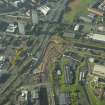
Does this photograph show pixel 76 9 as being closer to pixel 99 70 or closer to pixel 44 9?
pixel 44 9

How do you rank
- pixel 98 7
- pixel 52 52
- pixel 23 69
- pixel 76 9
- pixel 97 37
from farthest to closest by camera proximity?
pixel 76 9, pixel 98 7, pixel 97 37, pixel 52 52, pixel 23 69

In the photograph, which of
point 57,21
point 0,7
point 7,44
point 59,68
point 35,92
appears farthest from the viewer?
point 0,7

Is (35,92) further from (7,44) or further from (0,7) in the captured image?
(0,7)

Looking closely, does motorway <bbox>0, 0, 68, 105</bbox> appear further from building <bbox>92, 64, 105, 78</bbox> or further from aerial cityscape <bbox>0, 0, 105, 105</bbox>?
building <bbox>92, 64, 105, 78</bbox>

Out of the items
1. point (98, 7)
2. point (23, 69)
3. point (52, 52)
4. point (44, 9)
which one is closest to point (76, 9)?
point (98, 7)

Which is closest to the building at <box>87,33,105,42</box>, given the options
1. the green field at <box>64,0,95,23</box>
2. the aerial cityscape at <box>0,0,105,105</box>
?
the aerial cityscape at <box>0,0,105,105</box>

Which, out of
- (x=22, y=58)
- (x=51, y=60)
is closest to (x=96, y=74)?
(x=51, y=60)

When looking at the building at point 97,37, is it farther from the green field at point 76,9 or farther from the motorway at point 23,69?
the motorway at point 23,69
